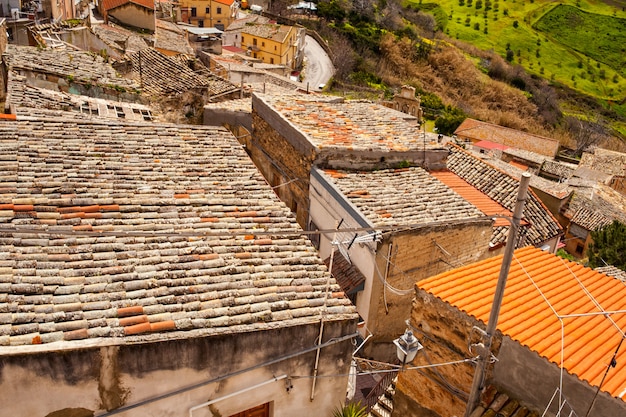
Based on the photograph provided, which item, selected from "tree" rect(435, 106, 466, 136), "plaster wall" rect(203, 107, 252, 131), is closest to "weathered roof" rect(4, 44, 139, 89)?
"plaster wall" rect(203, 107, 252, 131)

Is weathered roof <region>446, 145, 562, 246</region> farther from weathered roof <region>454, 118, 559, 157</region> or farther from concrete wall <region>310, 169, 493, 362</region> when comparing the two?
weathered roof <region>454, 118, 559, 157</region>

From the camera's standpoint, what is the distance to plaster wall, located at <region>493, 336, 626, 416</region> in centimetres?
584

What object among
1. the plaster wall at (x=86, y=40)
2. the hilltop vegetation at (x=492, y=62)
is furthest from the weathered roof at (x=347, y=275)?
the hilltop vegetation at (x=492, y=62)

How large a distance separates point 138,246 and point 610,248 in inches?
858

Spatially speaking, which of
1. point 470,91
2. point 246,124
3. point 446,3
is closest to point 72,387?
point 246,124

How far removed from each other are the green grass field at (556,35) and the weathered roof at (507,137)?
2041 inches

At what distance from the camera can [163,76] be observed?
795 inches

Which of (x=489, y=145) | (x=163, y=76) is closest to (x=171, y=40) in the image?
(x=163, y=76)

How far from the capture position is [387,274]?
11.6 m

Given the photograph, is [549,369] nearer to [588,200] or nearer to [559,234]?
[559,234]

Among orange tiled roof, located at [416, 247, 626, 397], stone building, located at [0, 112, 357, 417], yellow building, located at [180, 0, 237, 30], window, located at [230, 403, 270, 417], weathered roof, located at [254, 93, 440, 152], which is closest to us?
stone building, located at [0, 112, 357, 417]

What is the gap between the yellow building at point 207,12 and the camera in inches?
2557

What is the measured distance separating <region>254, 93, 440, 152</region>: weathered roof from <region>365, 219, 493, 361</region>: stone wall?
2930 millimetres

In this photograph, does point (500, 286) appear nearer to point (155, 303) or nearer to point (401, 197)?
point (155, 303)
